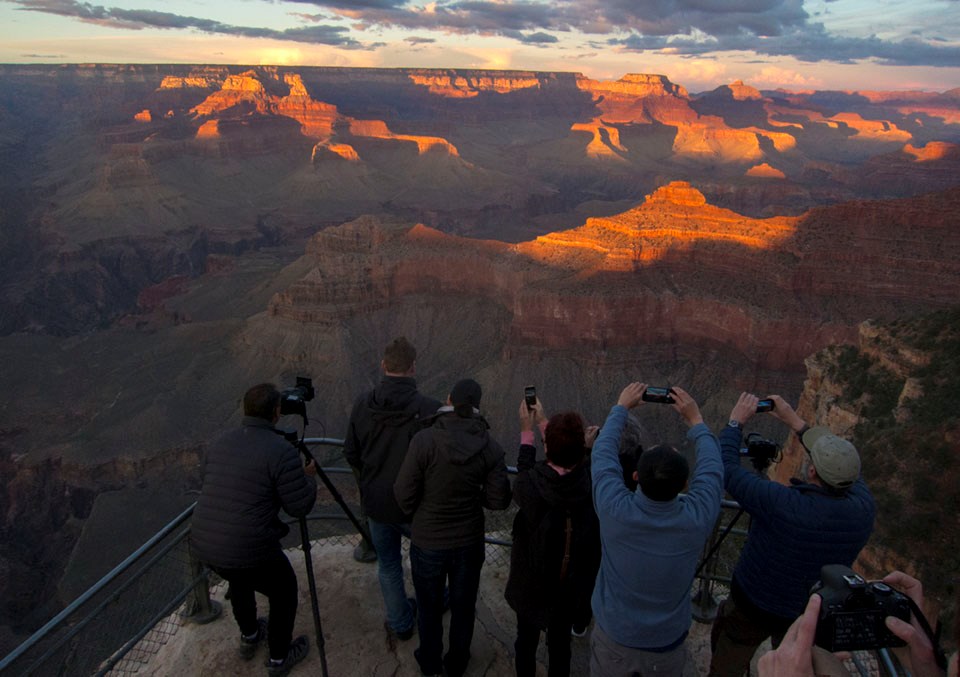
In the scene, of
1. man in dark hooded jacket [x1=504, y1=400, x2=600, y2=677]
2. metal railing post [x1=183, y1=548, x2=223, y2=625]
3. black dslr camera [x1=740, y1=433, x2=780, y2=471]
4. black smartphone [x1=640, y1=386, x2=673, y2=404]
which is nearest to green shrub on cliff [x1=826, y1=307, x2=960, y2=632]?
black dslr camera [x1=740, y1=433, x2=780, y2=471]

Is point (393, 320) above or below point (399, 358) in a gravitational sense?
below

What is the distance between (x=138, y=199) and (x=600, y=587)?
105m

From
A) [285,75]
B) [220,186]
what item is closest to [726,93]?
[285,75]

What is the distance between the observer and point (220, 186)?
109 metres

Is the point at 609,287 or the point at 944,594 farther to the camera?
the point at 609,287

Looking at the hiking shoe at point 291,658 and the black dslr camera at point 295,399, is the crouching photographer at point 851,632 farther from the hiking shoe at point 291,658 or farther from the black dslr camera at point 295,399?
the hiking shoe at point 291,658

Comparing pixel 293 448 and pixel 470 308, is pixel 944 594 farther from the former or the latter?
pixel 470 308

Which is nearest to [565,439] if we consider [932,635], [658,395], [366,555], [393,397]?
[658,395]

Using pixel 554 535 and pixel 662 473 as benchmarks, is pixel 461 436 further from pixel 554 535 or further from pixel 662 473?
pixel 662 473

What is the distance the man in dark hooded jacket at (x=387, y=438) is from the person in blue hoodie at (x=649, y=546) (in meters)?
2.14

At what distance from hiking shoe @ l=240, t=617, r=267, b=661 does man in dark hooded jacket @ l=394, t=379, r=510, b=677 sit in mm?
1924

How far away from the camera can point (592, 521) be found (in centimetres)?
508

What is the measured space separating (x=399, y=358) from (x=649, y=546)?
2986mm

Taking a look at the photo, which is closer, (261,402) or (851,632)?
(851,632)
